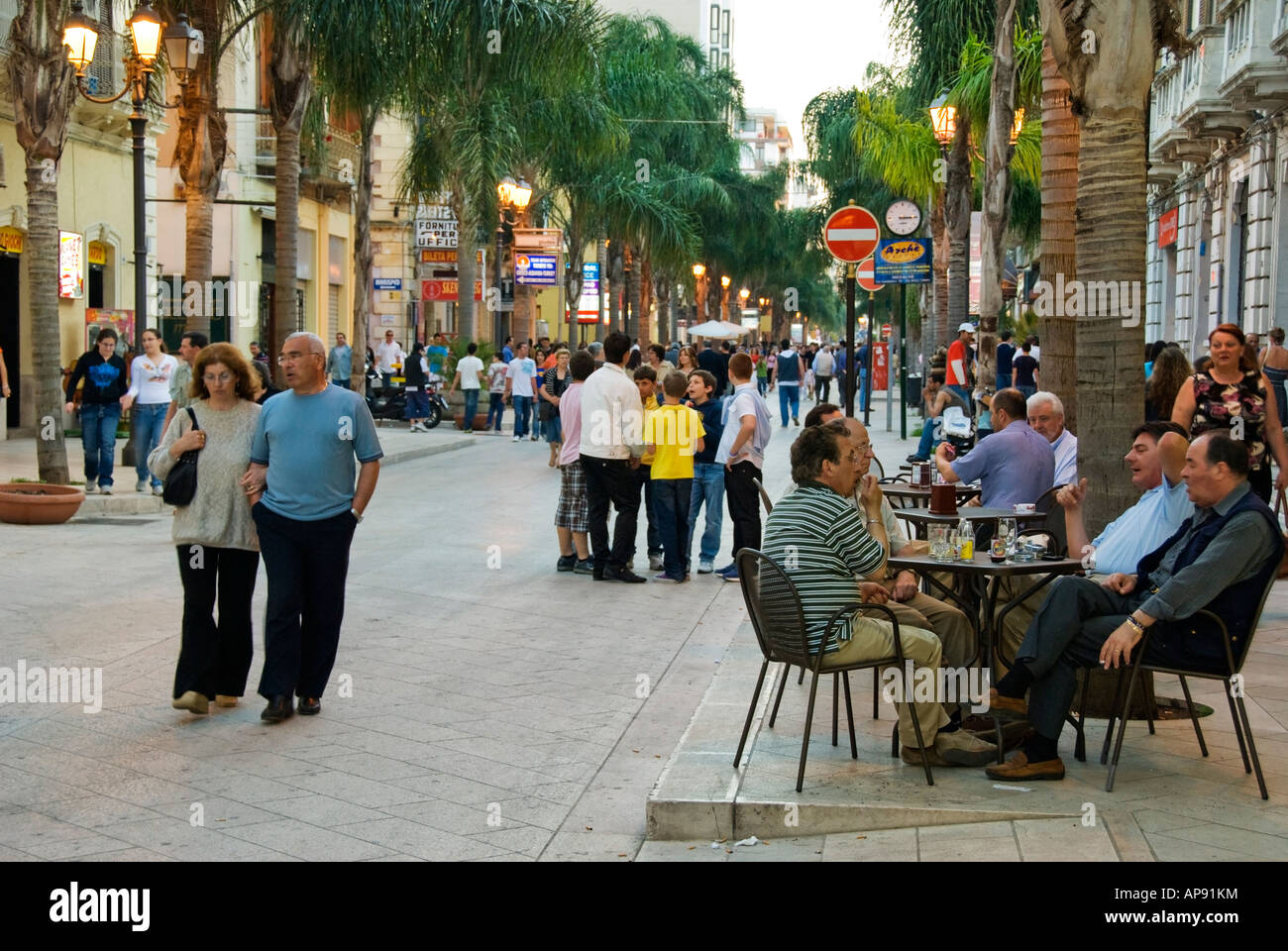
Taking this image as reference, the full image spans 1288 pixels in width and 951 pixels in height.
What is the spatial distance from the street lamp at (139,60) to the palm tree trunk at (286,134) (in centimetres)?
376

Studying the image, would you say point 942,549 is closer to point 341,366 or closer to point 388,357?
point 341,366

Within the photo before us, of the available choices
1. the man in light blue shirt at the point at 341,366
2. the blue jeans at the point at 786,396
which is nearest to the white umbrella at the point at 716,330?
the blue jeans at the point at 786,396

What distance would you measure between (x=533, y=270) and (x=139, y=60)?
20025mm

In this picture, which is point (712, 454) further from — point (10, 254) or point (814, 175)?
point (814, 175)

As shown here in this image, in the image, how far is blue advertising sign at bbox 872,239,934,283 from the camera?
22188 millimetres

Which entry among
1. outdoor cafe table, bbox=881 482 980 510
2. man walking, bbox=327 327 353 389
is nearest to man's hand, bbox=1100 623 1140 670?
outdoor cafe table, bbox=881 482 980 510

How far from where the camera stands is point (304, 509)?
7441 mm

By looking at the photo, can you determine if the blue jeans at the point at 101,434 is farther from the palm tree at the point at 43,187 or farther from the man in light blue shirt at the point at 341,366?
the man in light blue shirt at the point at 341,366

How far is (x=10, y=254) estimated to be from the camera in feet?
83.3

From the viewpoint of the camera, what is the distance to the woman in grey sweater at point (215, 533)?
748 centimetres

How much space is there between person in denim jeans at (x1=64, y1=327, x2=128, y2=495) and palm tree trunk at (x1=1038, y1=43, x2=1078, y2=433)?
10.1 metres

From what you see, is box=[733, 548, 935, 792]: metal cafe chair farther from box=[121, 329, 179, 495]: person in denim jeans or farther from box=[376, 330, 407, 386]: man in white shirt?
box=[376, 330, 407, 386]: man in white shirt

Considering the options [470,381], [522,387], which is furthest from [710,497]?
[470,381]
